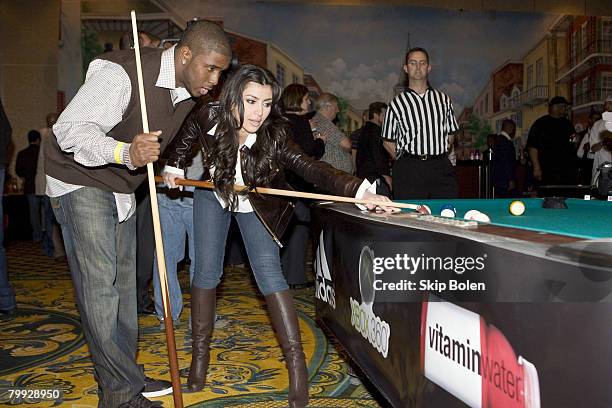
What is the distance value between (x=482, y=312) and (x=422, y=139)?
10.0ft

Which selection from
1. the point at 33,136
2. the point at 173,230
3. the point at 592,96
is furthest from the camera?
the point at 592,96

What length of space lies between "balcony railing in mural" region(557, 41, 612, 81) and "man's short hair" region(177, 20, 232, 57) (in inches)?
448

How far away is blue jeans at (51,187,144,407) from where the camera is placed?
2438 mm

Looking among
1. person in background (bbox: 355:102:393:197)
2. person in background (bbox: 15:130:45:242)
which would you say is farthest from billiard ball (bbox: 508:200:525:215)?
person in background (bbox: 15:130:45:242)

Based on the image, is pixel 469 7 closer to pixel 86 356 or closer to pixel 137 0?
pixel 137 0

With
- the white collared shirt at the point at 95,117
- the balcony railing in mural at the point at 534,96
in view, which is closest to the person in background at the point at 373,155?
the white collared shirt at the point at 95,117

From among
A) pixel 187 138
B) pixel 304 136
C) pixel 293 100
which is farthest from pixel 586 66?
pixel 187 138

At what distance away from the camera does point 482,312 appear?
1.61m

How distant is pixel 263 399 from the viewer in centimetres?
290

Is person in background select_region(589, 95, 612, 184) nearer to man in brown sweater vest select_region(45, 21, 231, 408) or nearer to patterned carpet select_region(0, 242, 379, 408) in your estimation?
patterned carpet select_region(0, 242, 379, 408)

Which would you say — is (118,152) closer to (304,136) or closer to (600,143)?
(304,136)

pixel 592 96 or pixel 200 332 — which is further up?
pixel 592 96

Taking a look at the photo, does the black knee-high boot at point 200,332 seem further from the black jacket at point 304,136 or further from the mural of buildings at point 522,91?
the mural of buildings at point 522,91

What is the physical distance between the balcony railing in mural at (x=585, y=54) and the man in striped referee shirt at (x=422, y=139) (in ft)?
29.3
